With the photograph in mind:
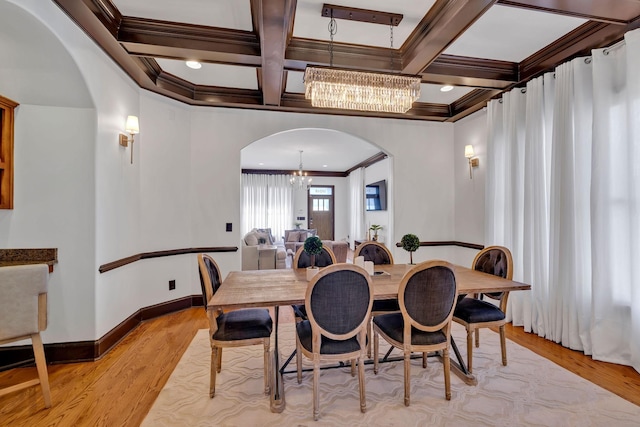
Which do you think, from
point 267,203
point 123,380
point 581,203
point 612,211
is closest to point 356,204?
point 267,203

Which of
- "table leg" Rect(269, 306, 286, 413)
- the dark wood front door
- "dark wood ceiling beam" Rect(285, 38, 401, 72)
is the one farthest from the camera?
the dark wood front door

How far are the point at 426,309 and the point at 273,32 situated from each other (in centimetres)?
233

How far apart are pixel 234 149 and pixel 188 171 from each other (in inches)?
26.5

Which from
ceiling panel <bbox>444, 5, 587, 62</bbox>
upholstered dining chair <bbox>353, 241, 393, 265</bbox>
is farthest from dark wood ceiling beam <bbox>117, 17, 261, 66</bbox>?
upholstered dining chair <bbox>353, 241, 393, 265</bbox>

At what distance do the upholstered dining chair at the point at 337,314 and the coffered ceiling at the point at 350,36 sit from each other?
1.85m

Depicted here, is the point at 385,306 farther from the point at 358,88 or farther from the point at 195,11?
the point at 195,11

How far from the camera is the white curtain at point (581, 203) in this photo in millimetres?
2453

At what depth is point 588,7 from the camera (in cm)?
212

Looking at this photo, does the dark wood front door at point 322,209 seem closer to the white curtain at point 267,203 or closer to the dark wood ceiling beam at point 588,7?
the white curtain at point 267,203

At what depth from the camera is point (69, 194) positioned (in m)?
2.55

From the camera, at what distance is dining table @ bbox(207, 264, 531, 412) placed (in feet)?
6.22

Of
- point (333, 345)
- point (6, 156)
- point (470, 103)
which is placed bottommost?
point (333, 345)

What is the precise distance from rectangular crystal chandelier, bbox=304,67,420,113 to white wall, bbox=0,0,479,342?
6.01 ft

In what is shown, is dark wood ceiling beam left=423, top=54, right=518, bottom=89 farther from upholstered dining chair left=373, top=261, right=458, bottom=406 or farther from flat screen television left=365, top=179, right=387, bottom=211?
flat screen television left=365, top=179, right=387, bottom=211
